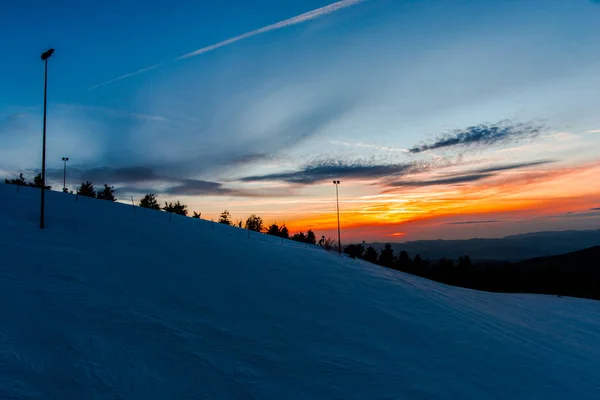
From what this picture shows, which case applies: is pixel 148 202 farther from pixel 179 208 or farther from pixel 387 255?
pixel 387 255

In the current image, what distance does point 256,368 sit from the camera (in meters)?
8.09

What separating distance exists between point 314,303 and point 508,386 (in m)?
6.45

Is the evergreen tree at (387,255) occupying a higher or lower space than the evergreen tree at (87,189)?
lower

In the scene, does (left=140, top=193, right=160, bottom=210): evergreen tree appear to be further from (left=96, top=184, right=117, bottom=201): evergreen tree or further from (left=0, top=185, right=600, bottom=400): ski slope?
(left=0, top=185, right=600, bottom=400): ski slope

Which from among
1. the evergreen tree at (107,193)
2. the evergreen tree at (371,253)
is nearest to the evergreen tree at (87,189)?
the evergreen tree at (107,193)

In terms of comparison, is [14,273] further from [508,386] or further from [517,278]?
[517,278]

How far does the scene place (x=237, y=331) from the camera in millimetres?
9789

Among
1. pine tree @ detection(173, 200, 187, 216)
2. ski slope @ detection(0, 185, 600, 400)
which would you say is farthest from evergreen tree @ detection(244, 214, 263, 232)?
ski slope @ detection(0, 185, 600, 400)

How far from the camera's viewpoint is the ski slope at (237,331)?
7.18 m

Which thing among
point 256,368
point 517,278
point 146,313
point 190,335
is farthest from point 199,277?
point 517,278

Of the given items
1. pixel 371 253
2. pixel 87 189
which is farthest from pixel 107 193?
pixel 371 253

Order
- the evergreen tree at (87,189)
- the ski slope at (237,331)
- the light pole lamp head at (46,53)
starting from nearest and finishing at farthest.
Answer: the ski slope at (237,331) → the light pole lamp head at (46,53) → the evergreen tree at (87,189)

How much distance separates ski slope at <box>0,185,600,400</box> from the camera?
718 centimetres

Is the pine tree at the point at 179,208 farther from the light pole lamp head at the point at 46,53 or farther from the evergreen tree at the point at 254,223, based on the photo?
the light pole lamp head at the point at 46,53
